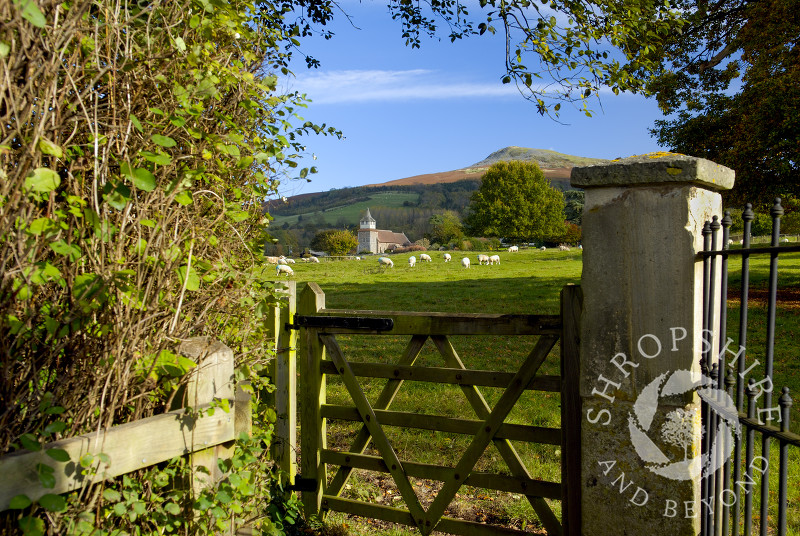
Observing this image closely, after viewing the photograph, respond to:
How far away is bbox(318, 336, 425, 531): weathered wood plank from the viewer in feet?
12.5

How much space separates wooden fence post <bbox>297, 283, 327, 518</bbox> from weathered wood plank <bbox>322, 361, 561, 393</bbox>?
142mm

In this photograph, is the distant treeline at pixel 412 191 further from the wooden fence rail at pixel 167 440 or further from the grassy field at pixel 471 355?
the wooden fence rail at pixel 167 440

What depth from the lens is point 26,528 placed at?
1.81 meters

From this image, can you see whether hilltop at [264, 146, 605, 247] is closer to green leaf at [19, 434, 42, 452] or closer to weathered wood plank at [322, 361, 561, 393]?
weathered wood plank at [322, 361, 561, 393]

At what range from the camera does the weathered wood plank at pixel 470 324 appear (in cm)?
337

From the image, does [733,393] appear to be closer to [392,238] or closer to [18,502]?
[18,502]

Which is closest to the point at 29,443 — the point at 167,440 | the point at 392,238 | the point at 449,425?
the point at 167,440

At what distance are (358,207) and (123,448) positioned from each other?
110647 mm

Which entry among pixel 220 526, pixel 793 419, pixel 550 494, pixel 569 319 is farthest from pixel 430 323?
pixel 793 419

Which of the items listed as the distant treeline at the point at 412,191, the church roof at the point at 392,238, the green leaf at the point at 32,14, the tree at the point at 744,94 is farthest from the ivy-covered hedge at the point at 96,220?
the distant treeline at the point at 412,191

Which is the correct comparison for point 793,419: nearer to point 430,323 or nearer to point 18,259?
point 430,323

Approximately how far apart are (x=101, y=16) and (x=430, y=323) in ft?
7.87

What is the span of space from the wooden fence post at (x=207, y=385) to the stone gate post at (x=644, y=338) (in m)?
1.85

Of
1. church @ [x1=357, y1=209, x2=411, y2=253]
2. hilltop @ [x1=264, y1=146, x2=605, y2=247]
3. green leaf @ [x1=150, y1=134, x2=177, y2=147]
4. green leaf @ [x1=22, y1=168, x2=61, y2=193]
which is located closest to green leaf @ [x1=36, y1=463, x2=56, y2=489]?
green leaf @ [x1=22, y1=168, x2=61, y2=193]
